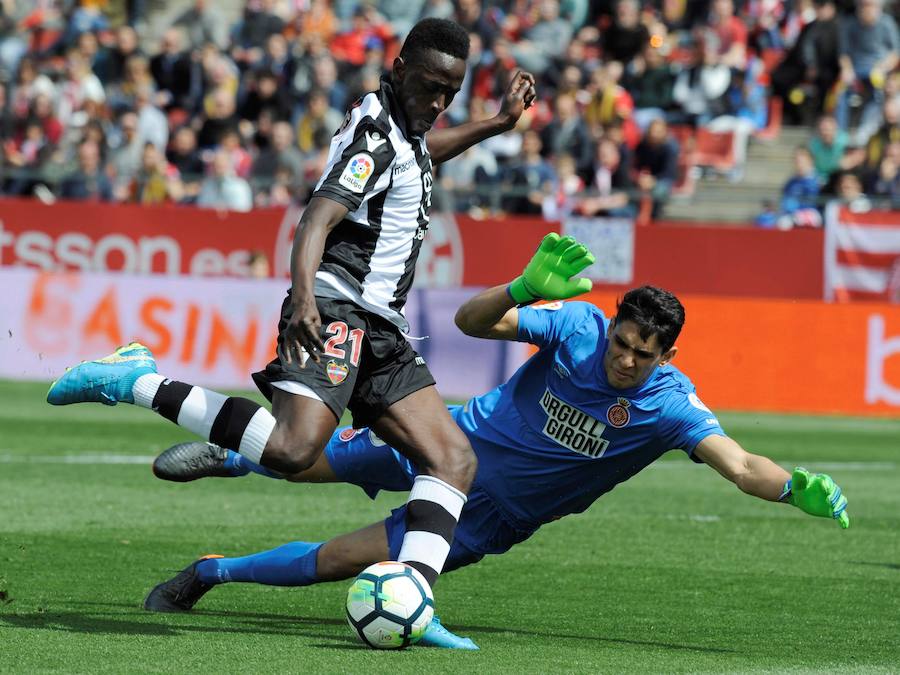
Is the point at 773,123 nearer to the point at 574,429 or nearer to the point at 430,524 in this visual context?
the point at 574,429

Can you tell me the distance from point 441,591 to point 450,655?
1.77 metres

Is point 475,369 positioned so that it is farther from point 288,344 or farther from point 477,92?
point 288,344

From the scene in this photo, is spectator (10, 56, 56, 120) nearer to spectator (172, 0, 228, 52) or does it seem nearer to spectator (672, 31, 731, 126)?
spectator (172, 0, 228, 52)

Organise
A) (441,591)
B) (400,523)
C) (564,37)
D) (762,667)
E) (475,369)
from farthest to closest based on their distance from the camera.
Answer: (564,37), (475,369), (441,591), (400,523), (762,667)

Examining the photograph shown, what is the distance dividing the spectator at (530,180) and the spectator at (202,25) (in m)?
6.44

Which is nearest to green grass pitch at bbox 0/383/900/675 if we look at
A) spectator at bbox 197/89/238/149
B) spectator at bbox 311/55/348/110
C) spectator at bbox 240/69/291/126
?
spectator at bbox 197/89/238/149

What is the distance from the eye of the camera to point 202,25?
25.8 metres

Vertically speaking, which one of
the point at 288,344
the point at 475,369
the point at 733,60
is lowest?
the point at 475,369

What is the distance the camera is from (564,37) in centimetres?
2356

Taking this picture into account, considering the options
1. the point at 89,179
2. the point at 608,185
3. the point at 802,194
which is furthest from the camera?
the point at 89,179

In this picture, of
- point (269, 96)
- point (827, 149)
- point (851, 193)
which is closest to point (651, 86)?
point (827, 149)

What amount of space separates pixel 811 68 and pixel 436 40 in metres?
16.1

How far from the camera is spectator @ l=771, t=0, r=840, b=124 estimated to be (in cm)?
2141

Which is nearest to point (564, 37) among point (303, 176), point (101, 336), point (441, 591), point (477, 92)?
point (477, 92)
